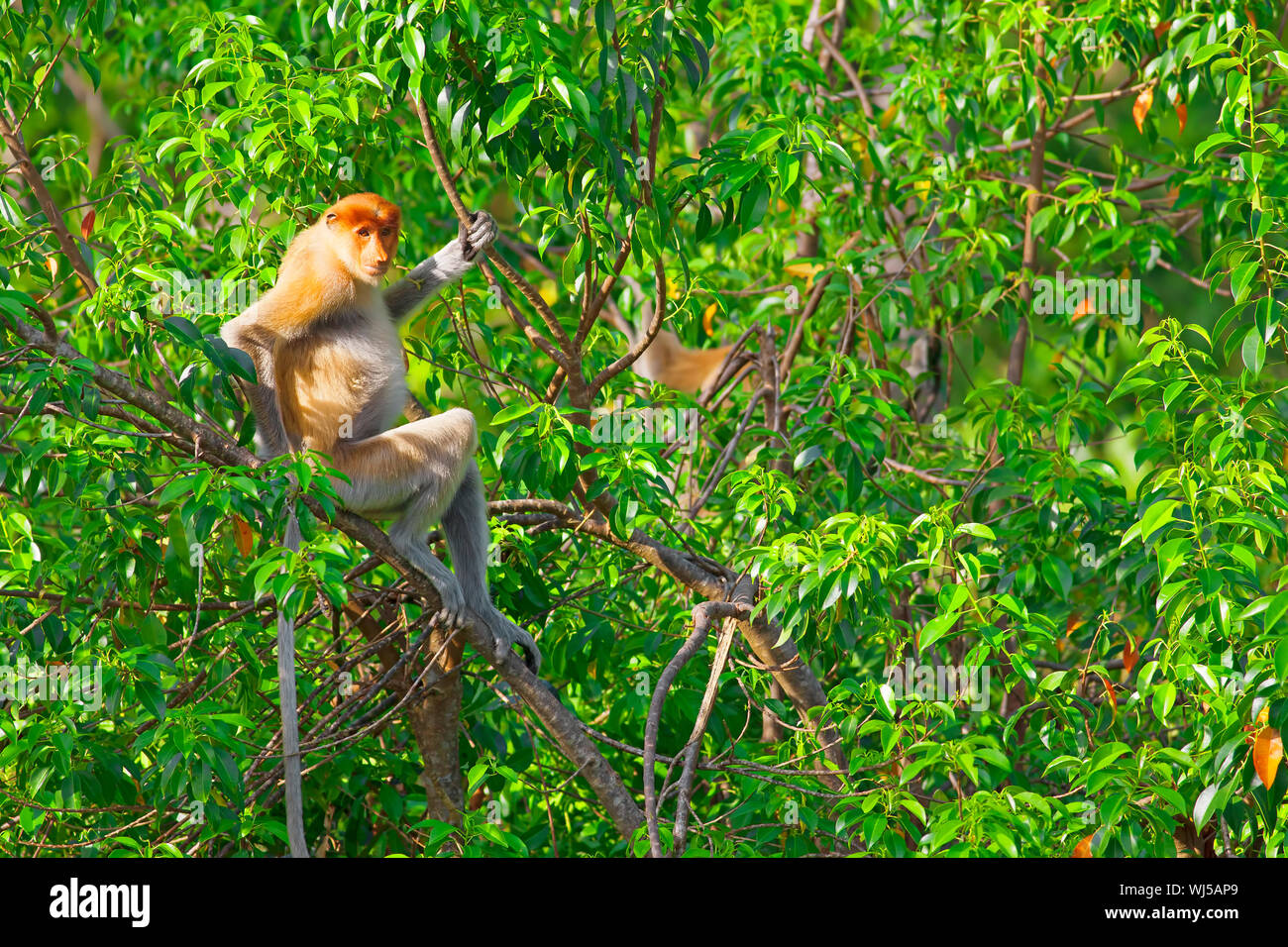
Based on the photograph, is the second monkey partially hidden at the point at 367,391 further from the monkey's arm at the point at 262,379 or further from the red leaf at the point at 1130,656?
the red leaf at the point at 1130,656

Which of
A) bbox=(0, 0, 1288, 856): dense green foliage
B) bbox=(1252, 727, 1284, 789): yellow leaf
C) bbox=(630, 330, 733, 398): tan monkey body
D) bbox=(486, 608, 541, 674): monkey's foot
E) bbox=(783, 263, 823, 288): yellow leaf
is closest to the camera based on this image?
bbox=(1252, 727, 1284, 789): yellow leaf

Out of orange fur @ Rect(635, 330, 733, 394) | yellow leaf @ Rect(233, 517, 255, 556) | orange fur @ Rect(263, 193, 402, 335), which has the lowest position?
yellow leaf @ Rect(233, 517, 255, 556)

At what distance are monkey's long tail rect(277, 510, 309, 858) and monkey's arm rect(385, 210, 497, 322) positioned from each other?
2.68 ft

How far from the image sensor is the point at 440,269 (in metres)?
3.64

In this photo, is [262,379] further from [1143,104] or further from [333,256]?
[1143,104]

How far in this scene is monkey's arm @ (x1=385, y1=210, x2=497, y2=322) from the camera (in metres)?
3.31

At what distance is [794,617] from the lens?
2834 mm

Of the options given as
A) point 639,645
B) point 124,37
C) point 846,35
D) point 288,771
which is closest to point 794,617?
point 639,645

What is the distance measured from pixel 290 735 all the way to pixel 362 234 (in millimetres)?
1375

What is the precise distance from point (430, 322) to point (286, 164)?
687mm

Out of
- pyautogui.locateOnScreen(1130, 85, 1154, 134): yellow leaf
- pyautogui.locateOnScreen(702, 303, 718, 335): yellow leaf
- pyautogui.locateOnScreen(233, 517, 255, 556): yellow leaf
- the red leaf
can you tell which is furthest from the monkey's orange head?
pyautogui.locateOnScreen(1130, 85, 1154, 134): yellow leaf

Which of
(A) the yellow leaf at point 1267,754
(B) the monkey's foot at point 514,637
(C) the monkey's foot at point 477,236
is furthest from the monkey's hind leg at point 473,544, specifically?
(A) the yellow leaf at point 1267,754

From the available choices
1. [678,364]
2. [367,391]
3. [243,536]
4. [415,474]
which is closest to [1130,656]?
[415,474]

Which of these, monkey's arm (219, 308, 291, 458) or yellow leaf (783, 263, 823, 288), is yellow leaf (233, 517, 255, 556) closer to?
monkey's arm (219, 308, 291, 458)
